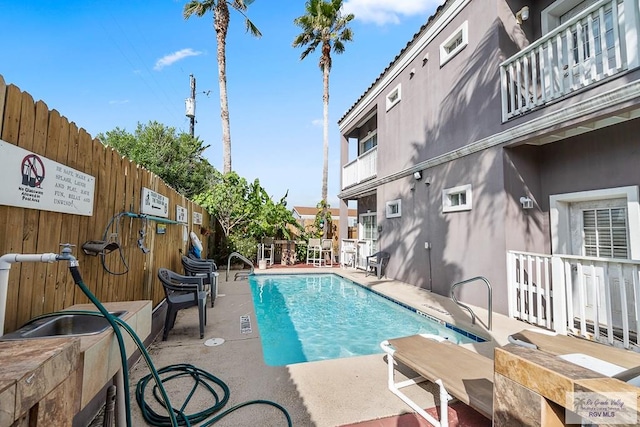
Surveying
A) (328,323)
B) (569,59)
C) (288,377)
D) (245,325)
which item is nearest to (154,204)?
(245,325)

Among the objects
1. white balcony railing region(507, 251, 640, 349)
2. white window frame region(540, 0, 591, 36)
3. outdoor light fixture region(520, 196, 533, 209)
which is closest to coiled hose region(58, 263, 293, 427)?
white balcony railing region(507, 251, 640, 349)

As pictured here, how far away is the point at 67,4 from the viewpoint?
9.54 meters

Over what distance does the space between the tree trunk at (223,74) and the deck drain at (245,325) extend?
9408mm

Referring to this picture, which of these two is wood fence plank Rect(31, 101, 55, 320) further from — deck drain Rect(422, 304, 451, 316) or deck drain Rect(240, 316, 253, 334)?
deck drain Rect(422, 304, 451, 316)

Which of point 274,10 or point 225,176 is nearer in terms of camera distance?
point 225,176

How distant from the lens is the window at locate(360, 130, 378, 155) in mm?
12645

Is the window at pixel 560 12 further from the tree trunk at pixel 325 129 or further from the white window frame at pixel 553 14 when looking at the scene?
the tree trunk at pixel 325 129

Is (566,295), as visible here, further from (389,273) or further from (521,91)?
(389,273)

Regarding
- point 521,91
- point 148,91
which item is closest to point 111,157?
point 521,91

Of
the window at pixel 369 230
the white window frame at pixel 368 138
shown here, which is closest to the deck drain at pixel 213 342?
the window at pixel 369 230

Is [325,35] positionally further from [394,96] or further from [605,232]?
[605,232]

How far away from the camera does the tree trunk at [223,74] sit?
13430 mm

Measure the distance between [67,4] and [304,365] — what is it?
13.4 m

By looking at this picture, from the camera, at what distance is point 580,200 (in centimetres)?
519
